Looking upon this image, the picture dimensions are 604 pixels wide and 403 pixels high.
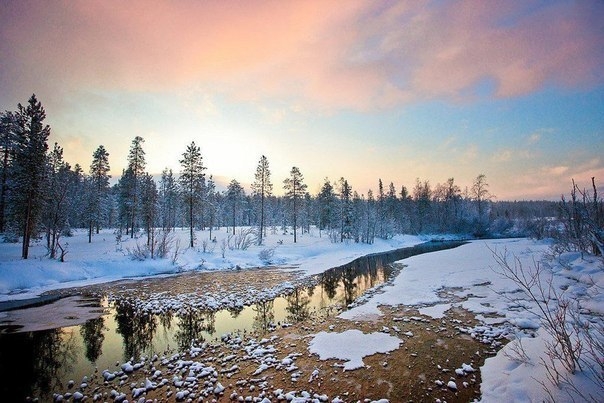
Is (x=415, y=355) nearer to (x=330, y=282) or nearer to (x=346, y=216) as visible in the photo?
(x=330, y=282)

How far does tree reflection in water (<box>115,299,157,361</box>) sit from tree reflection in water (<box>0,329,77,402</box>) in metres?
1.52

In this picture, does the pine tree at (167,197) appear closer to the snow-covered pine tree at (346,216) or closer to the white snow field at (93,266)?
the white snow field at (93,266)

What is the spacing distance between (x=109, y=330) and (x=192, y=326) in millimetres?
3267

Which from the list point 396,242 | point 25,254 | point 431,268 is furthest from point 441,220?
point 25,254

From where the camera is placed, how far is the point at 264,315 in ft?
42.0

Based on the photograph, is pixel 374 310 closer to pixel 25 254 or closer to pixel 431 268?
pixel 431 268

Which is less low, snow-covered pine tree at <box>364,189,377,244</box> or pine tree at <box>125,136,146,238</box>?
pine tree at <box>125,136,146,238</box>

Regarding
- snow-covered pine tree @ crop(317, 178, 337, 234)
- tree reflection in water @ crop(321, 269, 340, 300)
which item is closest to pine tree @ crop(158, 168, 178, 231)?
snow-covered pine tree @ crop(317, 178, 337, 234)

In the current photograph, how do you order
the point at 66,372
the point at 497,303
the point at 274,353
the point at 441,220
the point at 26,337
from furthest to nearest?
the point at 441,220
the point at 497,303
the point at 26,337
the point at 274,353
the point at 66,372

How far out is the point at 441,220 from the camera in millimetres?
78688

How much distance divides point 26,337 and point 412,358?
13789 mm

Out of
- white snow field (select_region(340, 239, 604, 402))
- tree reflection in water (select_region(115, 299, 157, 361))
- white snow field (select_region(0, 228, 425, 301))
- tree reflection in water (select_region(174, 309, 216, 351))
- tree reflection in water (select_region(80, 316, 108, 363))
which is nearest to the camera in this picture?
white snow field (select_region(340, 239, 604, 402))

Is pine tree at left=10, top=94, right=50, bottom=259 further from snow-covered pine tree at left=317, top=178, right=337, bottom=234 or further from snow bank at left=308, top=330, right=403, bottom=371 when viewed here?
snow-covered pine tree at left=317, top=178, right=337, bottom=234

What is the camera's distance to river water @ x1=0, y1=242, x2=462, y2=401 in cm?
770
